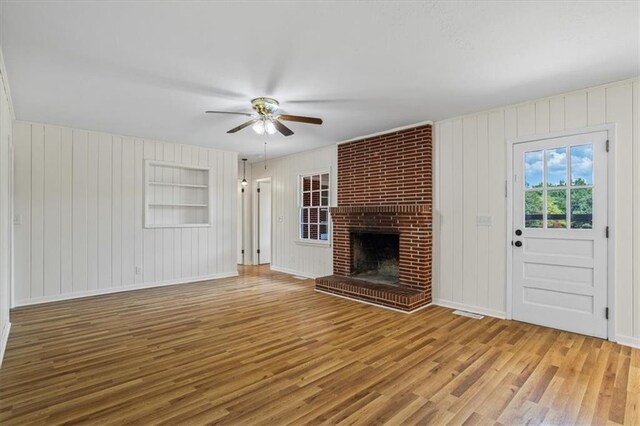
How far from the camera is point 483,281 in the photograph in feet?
13.7

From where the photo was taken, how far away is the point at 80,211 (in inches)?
197

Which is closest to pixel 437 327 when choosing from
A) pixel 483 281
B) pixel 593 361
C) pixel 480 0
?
pixel 483 281

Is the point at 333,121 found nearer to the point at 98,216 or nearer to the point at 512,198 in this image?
the point at 512,198

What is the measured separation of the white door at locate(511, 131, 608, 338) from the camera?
3.34 metres

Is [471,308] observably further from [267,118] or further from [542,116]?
[267,118]

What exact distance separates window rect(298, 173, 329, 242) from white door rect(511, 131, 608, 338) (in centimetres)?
334

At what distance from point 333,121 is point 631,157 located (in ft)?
10.7

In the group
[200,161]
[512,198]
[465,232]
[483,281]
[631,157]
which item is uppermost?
[200,161]

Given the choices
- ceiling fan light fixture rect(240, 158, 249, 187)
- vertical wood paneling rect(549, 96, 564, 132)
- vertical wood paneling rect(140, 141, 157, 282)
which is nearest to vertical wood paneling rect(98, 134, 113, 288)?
vertical wood paneling rect(140, 141, 157, 282)

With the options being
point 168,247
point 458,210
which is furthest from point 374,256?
point 168,247

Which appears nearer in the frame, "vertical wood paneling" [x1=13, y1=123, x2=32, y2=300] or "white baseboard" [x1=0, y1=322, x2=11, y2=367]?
"white baseboard" [x1=0, y1=322, x2=11, y2=367]

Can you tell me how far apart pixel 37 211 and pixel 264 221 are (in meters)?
4.55

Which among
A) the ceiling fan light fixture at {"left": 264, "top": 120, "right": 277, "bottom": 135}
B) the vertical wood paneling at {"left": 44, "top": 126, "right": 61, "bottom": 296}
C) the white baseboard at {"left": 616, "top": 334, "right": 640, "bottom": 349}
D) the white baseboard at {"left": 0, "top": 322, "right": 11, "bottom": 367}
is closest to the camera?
the white baseboard at {"left": 0, "top": 322, "right": 11, "bottom": 367}

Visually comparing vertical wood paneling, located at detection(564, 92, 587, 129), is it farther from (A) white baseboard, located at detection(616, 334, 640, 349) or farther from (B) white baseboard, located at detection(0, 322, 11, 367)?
(B) white baseboard, located at detection(0, 322, 11, 367)
